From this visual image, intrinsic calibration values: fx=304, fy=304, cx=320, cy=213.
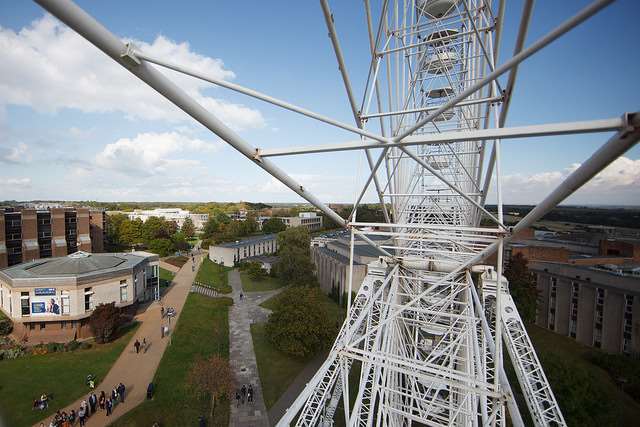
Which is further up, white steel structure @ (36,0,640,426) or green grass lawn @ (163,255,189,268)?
white steel structure @ (36,0,640,426)

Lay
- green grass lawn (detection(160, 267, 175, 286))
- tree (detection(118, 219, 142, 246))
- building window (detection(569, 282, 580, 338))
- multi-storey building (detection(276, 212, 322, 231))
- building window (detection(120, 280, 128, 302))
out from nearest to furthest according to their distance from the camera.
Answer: building window (detection(120, 280, 128, 302))
building window (detection(569, 282, 580, 338))
green grass lawn (detection(160, 267, 175, 286))
tree (detection(118, 219, 142, 246))
multi-storey building (detection(276, 212, 322, 231))

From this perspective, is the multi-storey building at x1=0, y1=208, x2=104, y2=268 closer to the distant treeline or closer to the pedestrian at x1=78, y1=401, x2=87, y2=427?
the pedestrian at x1=78, y1=401, x2=87, y2=427

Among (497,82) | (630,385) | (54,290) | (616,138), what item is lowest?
(630,385)

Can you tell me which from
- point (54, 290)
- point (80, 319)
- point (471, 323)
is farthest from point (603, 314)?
point (54, 290)

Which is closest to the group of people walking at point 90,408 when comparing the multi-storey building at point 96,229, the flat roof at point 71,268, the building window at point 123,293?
the building window at point 123,293

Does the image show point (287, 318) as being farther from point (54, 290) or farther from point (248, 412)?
point (54, 290)

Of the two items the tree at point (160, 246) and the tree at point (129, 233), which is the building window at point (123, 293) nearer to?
the tree at point (160, 246)

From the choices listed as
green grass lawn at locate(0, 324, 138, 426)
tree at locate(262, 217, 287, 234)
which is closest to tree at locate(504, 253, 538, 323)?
green grass lawn at locate(0, 324, 138, 426)
